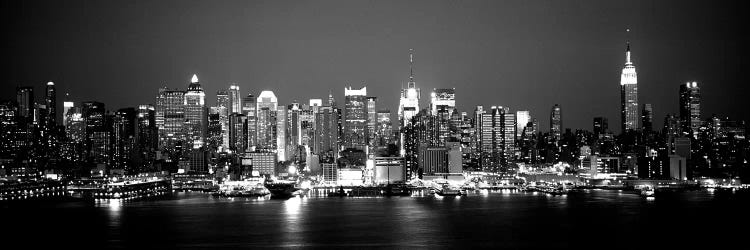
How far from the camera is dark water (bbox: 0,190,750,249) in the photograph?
54125mm

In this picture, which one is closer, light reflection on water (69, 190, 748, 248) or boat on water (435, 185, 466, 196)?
light reflection on water (69, 190, 748, 248)

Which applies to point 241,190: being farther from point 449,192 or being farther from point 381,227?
point 381,227

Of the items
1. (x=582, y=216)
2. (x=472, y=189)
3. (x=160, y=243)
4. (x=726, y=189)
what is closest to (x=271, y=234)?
(x=160, y=243)

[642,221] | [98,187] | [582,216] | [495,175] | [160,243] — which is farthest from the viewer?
[495,175]

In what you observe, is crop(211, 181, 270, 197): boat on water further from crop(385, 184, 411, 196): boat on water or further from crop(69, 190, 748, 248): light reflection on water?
crop(69, 190, 748, 248): light reflection on water

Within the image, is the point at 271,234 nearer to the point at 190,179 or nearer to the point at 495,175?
the point at 190,179

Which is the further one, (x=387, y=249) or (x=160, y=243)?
(x=160, y=243)

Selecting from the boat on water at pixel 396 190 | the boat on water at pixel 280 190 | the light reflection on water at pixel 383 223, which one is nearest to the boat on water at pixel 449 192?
the boat on water at pixel 396 190

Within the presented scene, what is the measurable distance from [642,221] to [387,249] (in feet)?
88.3

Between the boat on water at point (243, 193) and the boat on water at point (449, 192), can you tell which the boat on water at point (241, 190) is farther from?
the boat on water at point (449, 192)

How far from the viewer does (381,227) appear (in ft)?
209

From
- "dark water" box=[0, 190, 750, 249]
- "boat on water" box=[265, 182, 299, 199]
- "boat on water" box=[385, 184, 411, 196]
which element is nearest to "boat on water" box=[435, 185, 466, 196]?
"boat on water" box=[385, 184, 411, 196]

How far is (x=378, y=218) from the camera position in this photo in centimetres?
7319

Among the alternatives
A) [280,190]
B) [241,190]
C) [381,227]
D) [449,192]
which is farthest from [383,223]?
[241,190]
